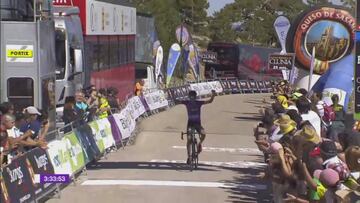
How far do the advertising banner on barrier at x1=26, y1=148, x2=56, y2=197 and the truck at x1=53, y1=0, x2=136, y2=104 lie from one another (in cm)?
803

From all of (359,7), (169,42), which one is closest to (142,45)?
(169,42)

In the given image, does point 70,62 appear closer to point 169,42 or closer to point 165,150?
point 165,150

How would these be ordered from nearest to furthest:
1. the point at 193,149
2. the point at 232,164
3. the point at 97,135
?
1. the point at 193,149
2. the point at 97,135
3. the point at 232,164

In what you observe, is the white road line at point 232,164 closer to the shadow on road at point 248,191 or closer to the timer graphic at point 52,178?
the shadow on road at point 248,191

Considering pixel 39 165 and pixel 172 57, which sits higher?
pixel 39 165

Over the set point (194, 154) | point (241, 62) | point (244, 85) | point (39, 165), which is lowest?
point (244, 85)

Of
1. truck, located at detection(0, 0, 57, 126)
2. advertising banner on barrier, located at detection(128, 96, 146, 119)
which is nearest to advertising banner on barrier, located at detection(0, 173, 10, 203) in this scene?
truck, located at detection(0, 0, 57, 126)

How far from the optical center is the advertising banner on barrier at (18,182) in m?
10.7

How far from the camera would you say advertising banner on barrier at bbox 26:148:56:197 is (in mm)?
12102

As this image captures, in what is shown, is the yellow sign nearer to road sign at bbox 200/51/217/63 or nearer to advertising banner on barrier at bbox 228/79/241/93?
advertising banner on barrier at bbox 228/79/241/93

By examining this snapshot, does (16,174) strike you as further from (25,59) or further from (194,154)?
(194,154)

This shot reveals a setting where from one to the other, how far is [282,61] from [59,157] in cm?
1298

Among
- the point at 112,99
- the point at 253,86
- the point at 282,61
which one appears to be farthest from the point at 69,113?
the point at 253,86

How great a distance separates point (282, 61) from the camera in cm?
2555
